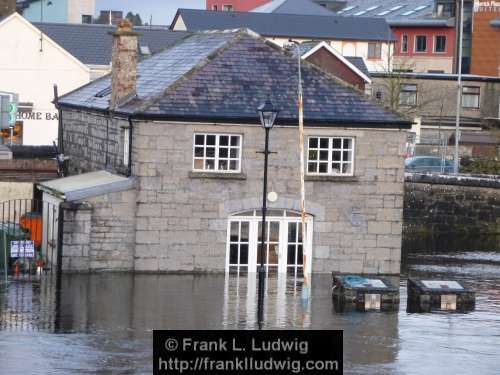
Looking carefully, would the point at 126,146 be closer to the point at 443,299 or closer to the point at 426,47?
the point at 443,299

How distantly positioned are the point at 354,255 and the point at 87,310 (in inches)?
398

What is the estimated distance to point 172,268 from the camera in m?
37.1

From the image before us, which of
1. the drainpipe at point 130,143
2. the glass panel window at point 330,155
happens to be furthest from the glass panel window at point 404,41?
the drainpipe at point 130,143

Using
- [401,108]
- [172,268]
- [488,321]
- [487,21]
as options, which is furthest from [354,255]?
[487,21]

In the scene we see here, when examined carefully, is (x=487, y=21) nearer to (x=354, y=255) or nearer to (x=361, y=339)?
(x=354, y=255)

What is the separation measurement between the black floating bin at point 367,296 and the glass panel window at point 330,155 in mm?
5912

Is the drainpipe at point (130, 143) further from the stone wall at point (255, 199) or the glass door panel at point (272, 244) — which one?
the glass door panel at point (272, 244)

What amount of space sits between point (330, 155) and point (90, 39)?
38.8 meters

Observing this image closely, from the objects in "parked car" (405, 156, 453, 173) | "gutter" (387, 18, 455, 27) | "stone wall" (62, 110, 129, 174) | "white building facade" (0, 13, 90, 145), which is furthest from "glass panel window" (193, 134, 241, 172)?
"gutter" (387, 18, 455, 27)

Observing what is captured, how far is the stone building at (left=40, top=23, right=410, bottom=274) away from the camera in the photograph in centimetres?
3675

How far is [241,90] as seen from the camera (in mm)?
38312

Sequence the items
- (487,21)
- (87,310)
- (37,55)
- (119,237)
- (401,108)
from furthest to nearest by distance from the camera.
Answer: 1. (487,21)
2. (401,108)
3. (37,55)
4. (119,237)
5. (87,310)

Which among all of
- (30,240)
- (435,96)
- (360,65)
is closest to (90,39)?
(360,65)

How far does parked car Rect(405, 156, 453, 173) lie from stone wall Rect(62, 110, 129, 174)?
22569 millimetres
